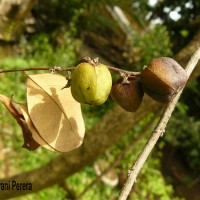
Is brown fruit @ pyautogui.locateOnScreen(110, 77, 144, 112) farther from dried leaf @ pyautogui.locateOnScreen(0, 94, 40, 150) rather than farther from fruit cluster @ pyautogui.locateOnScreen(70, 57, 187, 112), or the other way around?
dried leaf @ pyautogui.locateOnScreen(0, 94, 40, 150)

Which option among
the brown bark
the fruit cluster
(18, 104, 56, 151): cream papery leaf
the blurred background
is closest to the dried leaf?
(18, 104, 56, 151): cream papery leaf

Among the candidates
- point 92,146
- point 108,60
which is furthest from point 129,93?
point 108,60

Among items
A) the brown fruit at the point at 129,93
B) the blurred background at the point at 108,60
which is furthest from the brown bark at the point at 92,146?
the brown fruit at the point at 129,93

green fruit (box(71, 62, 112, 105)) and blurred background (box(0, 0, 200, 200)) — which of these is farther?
blurred background (box(0, 0, 200, 200))

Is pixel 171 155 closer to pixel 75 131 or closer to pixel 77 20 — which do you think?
pixel 77 20

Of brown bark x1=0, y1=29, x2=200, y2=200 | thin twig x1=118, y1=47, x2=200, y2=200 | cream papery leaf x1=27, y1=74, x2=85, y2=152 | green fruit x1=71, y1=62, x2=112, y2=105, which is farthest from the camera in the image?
brown bark x1=0, y1=29, x2=200, y2=200

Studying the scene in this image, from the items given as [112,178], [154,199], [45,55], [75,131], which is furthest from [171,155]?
[75,131]

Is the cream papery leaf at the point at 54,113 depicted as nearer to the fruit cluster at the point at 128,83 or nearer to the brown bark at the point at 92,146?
the fruit cluster at the point at 128,83

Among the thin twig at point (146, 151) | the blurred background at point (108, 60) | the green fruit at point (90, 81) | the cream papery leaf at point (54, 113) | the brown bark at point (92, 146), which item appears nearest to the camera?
the thin twig at point (146, 151)
